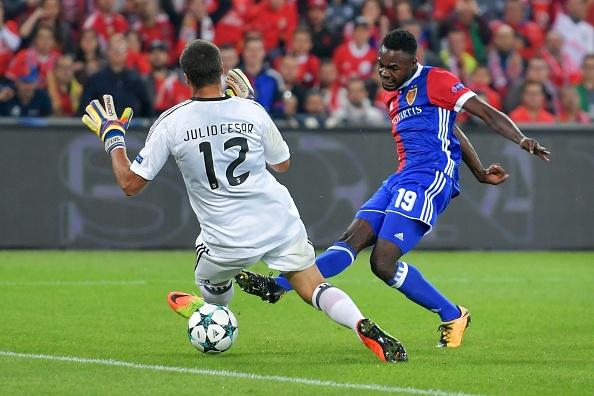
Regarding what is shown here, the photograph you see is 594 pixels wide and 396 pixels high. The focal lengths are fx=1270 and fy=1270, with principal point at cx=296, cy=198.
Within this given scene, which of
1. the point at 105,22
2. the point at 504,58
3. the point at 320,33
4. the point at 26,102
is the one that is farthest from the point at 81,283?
the point at 504,58

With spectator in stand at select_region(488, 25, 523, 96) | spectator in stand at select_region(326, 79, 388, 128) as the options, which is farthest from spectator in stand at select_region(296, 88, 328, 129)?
spectator in stand at select_region(488, 25, 523, 96)

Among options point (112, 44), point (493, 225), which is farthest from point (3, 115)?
point (493, 225)

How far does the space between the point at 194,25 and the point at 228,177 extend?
10.7 metres

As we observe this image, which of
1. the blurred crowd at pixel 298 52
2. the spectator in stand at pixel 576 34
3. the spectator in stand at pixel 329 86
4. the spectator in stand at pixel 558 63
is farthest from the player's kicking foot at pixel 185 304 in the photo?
the spectator in stand at pixel 576 34

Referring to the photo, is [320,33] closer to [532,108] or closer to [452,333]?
[532,108]

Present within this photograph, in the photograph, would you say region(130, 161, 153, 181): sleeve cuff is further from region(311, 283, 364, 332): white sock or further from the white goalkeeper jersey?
region(311, 283, 364, 332): white sock

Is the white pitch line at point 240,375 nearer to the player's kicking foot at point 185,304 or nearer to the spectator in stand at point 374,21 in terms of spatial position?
the player's kicking foot at point 185,304

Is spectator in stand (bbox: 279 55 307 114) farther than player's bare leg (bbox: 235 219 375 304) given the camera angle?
Yes

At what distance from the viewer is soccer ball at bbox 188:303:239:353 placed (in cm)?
775

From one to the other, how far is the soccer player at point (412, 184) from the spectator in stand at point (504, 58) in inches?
387

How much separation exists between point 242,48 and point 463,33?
11.0 ft

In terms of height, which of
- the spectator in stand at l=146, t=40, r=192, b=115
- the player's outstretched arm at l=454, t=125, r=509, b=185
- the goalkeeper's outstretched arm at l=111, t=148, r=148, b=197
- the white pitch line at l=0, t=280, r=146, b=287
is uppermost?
the goalkeeper's outstretched arm at l=111, t=148, r=148, b=197

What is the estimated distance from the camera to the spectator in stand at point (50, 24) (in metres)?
17.1

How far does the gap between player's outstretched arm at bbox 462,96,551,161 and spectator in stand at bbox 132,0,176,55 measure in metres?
10.2
